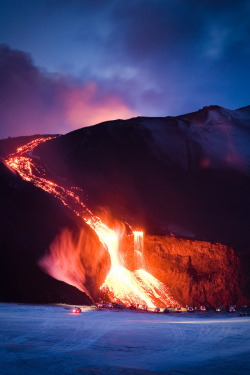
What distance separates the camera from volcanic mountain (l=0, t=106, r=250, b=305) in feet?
96.9

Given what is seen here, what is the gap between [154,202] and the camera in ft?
155

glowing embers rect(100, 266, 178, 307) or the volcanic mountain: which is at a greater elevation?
the volcanic mountain

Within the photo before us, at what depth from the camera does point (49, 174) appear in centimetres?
4628

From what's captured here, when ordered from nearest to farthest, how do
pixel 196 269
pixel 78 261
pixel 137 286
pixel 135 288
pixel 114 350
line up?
pixel 114 350 → pixel 78 261 → pixel 135 288 → pixel 137 286 → pixel 196 269

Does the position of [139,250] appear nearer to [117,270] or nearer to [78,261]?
[117,270]

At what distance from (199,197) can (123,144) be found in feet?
49.7

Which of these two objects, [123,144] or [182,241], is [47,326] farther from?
[123,144]

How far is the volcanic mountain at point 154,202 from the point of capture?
2955 cm

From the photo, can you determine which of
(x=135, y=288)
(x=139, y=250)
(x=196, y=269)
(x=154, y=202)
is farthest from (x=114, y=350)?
(x=154, y=202)

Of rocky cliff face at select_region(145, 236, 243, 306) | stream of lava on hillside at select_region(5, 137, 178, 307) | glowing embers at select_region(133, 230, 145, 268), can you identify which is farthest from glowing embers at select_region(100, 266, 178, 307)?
rocky cliff face at select_region(145, 236, 243, 306)

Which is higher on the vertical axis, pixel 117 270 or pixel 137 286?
pixel 117 270

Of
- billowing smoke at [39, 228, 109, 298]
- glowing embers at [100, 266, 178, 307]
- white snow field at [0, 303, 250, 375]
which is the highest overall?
billowing smoke at [39, 228, 109, 298]

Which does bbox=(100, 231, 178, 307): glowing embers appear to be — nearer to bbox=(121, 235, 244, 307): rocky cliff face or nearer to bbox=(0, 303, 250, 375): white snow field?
bbox=(121, 235, 244, 307): rocky cliff face

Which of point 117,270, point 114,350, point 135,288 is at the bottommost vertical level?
point 114,350
